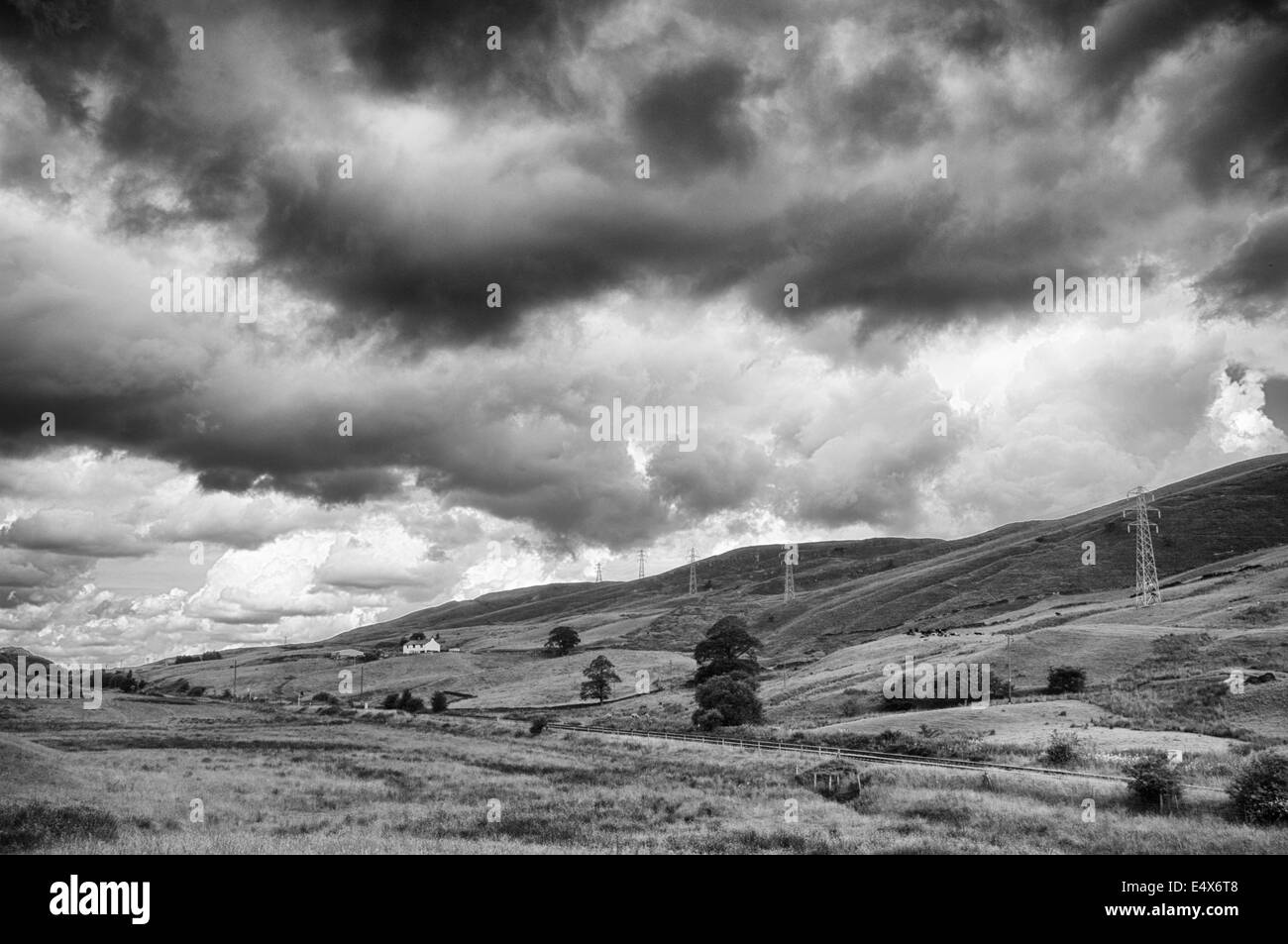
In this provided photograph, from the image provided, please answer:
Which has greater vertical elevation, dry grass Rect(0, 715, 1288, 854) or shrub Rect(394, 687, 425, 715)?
dry grass Rect(0, 715, 1288, 854)

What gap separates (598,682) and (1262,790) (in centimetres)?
9469

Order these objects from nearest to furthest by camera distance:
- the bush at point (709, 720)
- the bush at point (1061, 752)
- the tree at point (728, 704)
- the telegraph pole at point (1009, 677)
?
the bush at point (1061, 752), the telegraph pole at point (1009, 677), the bush at point (709, 720), the tree at point (728, 704)

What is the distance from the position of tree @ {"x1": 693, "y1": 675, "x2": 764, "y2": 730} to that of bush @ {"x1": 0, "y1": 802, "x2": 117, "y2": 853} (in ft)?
183

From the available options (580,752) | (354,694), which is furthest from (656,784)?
(354,694)

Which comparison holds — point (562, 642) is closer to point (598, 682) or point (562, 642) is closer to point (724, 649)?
point (598, 682)

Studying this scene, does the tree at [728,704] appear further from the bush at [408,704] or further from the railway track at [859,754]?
the bush at [408,704]

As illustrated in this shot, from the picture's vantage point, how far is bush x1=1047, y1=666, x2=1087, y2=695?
232ft

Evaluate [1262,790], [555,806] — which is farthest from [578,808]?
[1262,790]

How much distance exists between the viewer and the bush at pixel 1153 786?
28062mm

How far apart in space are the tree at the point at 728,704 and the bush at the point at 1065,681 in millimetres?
27043

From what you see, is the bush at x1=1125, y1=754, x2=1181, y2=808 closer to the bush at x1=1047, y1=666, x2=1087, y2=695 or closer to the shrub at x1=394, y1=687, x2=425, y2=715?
the bush at x1=1047, y1=666, x2=1087, y2=695

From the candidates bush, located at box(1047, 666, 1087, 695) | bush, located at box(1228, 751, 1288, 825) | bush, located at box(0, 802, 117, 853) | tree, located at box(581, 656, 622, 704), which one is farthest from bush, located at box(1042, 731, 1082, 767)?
tree, located at box(581, 656, 622, 704)

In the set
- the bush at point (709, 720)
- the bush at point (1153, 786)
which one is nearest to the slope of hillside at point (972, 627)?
the bush at point (709, 720)

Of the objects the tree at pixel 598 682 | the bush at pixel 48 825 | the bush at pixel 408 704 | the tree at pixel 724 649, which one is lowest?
the bush at pixel 408 704
